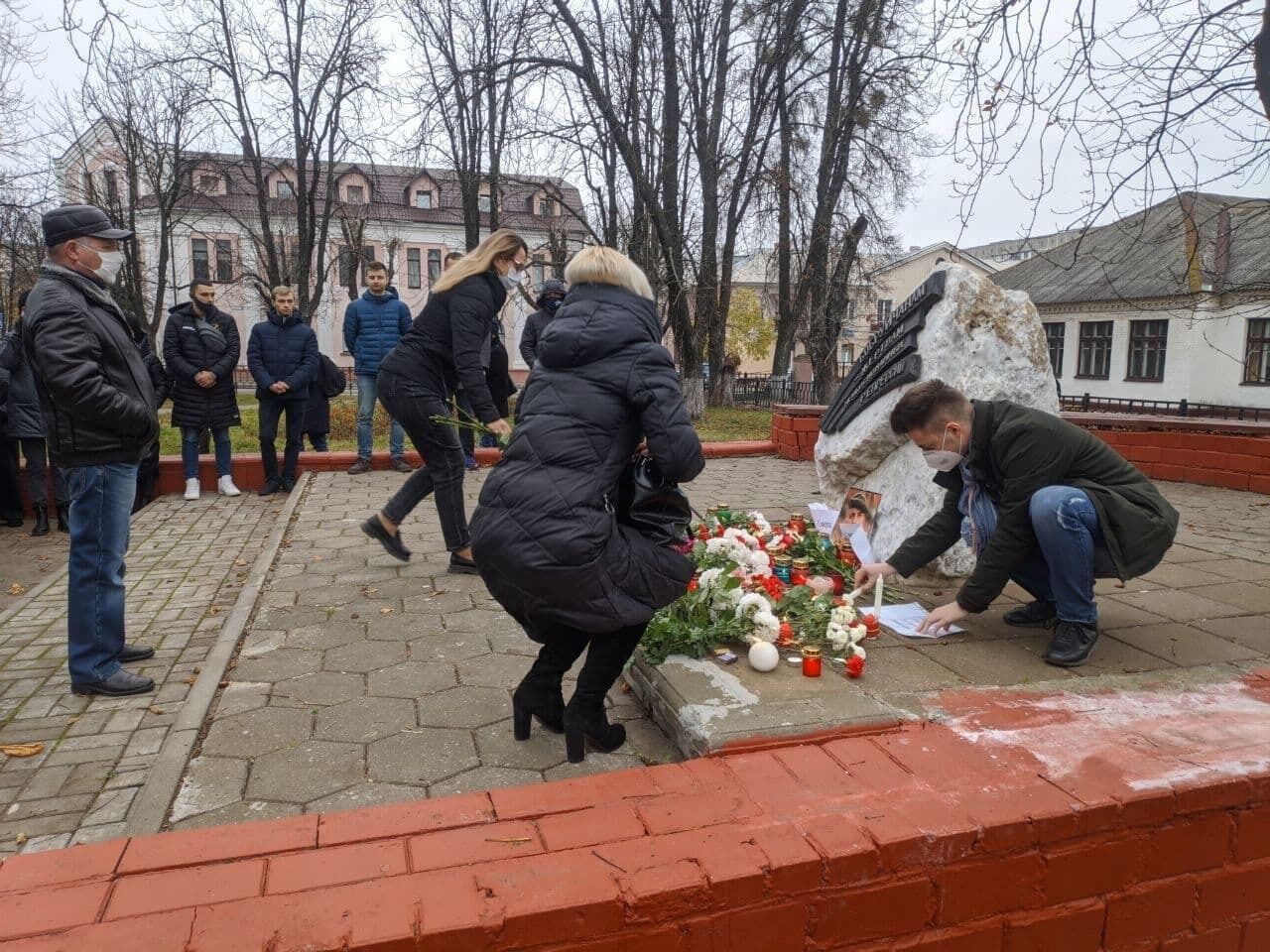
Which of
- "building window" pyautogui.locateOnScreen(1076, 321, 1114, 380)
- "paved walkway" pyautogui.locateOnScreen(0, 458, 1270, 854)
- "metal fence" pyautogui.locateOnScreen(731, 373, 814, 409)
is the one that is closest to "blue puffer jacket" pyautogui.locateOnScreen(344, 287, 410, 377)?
"paved walkway" pyautogui.locateOnScreen(0, 458, 1270, 854)

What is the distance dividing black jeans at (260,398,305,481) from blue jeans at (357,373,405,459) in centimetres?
54

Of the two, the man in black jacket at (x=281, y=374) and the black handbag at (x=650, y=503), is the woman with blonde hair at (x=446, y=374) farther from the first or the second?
the man in black jacket at (x=281, y=374)

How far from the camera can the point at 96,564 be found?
355cm

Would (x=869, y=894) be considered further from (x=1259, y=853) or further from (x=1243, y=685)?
(x=1243, y=685)

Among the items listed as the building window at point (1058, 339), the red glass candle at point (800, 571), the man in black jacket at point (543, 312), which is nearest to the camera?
the red glass candle at point (800, 571)

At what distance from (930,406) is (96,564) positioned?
3.33 m

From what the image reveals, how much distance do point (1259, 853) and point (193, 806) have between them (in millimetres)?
2948

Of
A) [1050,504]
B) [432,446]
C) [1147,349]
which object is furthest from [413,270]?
[1050,504]

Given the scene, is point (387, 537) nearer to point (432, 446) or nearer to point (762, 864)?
point (432, 446)

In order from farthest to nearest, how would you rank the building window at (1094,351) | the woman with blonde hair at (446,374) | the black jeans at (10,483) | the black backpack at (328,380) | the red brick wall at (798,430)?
the building window at (1094,351), the red brick wall at (798,430), the black backpack at (328,380), the black jeans at (10,483), the woman with blonde hair at (446,374)

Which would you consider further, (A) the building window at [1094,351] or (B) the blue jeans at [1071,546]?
(A) the building window at [1094,351]

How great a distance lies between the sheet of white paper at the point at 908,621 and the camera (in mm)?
3756

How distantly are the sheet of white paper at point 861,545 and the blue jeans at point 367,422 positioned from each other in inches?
205

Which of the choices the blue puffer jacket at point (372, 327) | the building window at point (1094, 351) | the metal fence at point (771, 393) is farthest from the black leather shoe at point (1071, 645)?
the building window at point (1094, 351)
